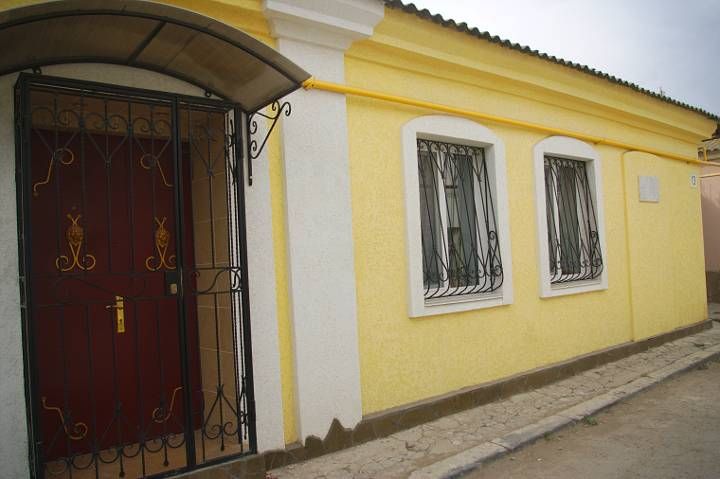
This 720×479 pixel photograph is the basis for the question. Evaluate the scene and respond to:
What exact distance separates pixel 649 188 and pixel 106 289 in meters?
7.39

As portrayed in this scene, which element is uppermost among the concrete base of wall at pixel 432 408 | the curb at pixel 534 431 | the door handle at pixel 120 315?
the door handle at pixel 120 315

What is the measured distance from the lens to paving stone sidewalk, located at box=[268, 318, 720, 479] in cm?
382

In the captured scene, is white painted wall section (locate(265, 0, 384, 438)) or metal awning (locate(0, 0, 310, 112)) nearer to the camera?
metal awning (locate(0, 0, 310, 112))

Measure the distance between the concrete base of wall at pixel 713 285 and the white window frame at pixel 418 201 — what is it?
30.4 ft

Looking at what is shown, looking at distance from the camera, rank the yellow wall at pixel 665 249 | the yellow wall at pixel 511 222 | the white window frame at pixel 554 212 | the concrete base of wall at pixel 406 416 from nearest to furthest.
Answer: the concrete base of wall at pixel 406 416 < the yellow wall at pixel 511 222 < the white window frame at pixel 554 212 < the yellow wall at pixel 665 249

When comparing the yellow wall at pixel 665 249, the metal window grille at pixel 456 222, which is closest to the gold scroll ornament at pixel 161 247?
the metal window grille at pixel 456 222

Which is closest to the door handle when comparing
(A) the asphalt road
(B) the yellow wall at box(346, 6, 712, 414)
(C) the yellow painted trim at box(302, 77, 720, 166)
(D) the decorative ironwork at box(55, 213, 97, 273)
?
(D) the decorative ironwork at box(55, 213, 97, 273)

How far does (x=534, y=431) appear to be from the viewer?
4539 mm

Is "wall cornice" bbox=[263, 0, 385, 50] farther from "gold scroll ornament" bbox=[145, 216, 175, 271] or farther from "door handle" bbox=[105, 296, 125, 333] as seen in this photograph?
"door handle" bbox=[105, 296, 125, 333]

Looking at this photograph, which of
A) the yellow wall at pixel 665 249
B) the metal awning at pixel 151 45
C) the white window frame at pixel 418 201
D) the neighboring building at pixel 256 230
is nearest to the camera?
the metal awning at pixel 151 45

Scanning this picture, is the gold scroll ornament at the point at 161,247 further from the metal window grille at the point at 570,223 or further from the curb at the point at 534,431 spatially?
the metal window grille at the point at 570,223

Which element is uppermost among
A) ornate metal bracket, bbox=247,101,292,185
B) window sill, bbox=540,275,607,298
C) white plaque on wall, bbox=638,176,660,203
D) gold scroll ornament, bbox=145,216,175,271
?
ornate metal bracket, bbox=247,101,292,185

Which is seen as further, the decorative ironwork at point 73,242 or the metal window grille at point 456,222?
the metal window grille at point 456,222

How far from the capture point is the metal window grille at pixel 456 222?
5215mm
